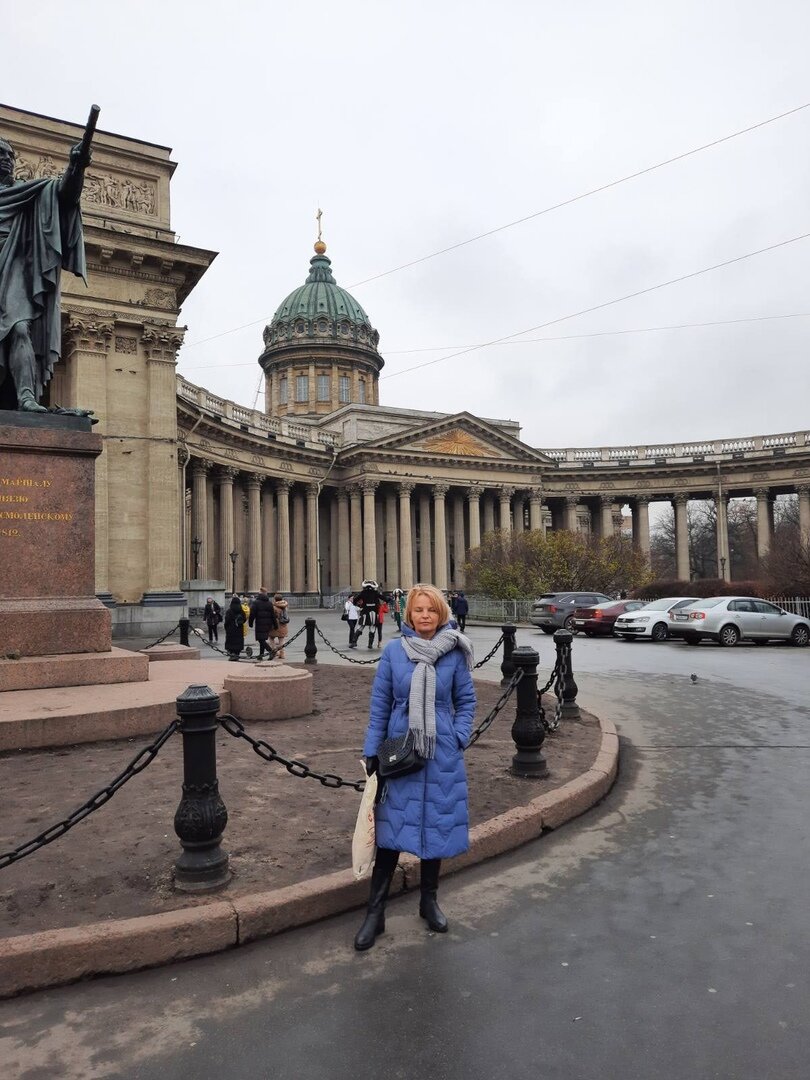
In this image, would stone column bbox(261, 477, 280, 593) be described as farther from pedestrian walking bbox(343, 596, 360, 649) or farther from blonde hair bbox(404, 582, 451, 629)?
blonde hair bbox(404, 582, 451, 629)

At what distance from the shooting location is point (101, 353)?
84.7 ft

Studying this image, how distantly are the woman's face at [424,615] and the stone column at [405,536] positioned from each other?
5962cm

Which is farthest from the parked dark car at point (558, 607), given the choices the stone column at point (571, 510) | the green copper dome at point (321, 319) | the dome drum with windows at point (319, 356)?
the green copper dome at point (321, 319)

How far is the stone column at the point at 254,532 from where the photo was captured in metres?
52.4

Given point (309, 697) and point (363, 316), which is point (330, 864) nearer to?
point (309, 697)

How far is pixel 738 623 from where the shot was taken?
22.4 metres

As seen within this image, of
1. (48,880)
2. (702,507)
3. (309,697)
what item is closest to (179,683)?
(309,697)

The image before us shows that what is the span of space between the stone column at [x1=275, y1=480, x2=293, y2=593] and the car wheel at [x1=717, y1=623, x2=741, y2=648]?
38.2 m

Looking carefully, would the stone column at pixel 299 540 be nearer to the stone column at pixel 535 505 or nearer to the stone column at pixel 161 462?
the stone column at pixel 535 505

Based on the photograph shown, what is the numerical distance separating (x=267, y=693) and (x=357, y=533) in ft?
179

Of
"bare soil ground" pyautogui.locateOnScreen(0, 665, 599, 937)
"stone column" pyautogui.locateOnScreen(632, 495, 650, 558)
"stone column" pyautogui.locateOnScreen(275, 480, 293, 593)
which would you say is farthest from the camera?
"stone column" pyautogui.locateOnScreen(632, 495, 650, 558)

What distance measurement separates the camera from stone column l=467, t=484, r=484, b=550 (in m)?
66.6

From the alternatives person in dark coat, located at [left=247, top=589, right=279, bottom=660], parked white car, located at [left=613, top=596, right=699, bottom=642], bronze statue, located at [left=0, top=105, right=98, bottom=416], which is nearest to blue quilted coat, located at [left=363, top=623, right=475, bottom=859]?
bronze statue, located at [left=0, top=105, right=98, bottom=416]

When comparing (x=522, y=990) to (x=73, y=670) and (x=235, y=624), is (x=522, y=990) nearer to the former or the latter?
(x=73, y=670)
